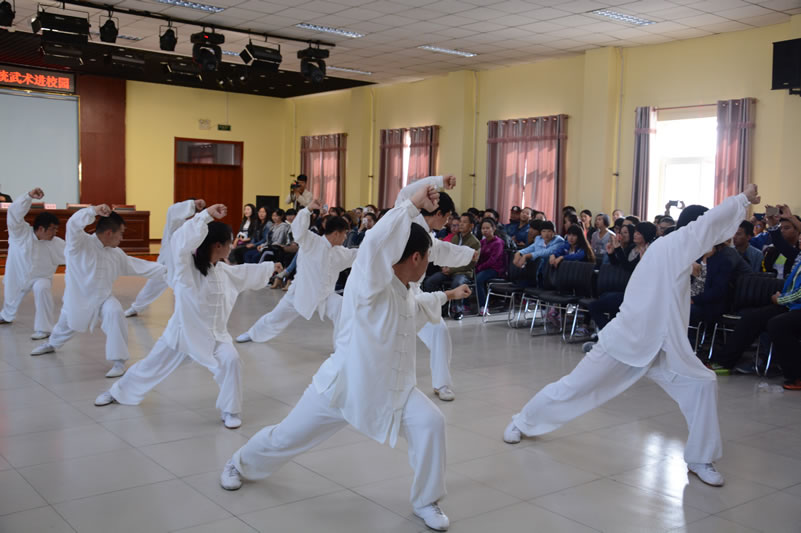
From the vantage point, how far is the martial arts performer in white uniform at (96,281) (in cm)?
569

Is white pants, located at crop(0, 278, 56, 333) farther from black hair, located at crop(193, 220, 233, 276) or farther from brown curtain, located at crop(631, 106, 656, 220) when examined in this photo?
brown curtain, located at crop(631, 106, 656, 220)

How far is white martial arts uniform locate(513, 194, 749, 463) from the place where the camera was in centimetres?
376

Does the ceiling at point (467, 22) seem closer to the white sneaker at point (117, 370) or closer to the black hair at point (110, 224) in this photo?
the black hair at point (110, 224)

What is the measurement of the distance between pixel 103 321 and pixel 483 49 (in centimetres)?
866

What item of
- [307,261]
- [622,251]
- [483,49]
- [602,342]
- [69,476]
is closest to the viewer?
[69,476]

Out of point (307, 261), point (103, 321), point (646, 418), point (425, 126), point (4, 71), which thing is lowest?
point (646, 418)

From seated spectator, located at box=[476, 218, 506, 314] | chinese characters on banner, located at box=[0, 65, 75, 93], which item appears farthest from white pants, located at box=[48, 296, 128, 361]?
chinese characters on banner, located at box=[0, 65, 75, 93]

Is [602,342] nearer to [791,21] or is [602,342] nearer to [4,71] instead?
[791,21]

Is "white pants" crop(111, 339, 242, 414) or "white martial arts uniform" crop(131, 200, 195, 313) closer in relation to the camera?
"white pants" crop(111, 339, 242, 414)

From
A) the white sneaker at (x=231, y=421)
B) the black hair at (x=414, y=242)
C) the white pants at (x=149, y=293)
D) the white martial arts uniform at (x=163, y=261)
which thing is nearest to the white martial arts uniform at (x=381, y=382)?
the black hair at (x=414, y=242)

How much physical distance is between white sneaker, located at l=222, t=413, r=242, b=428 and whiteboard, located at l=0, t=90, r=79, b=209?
13951 mm

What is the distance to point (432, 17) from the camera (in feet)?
34.3

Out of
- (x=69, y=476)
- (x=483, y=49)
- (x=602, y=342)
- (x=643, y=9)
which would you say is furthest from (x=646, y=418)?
(x=483, y=49)

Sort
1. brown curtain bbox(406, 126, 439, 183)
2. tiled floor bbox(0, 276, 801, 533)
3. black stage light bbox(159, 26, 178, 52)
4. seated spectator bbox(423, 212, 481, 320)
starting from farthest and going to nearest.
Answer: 1. brown curtain bbox(406, 126, 439, 183)
2. black stage light bbox(159, 26, 178, 52)
3. seated spectator bbox(423, 212, 481, 320)
4. tiled floor bbox(0, 276, 801, 533)
